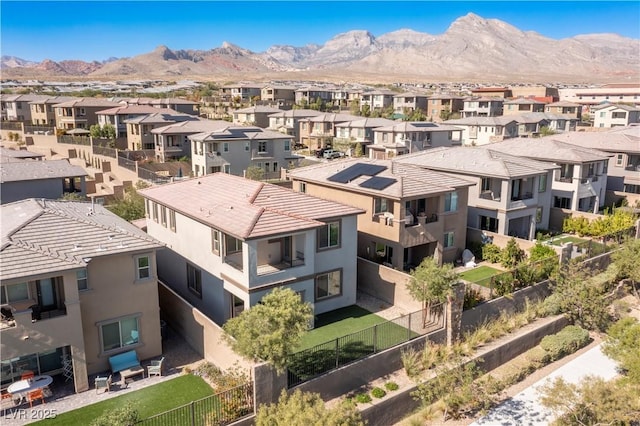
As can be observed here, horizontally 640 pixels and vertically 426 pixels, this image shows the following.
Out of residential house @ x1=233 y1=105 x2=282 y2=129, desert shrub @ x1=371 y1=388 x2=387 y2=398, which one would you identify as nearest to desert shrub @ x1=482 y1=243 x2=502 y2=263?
desert shrub @ x1=371 y1=388 x2=387 y2=398

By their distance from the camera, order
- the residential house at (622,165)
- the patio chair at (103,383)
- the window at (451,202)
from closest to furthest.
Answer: the patio chair at (103,383) → the window at (451,202) → the residential house at (622,165)

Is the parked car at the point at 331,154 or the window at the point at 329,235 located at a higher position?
the window at the point at 329,235

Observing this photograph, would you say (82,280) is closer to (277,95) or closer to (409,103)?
(409,103)

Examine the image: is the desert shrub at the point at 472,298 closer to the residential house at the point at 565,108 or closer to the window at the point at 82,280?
the window at the point at 82,280

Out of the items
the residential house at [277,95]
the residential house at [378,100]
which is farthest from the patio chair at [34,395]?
the residential house at [277,95]

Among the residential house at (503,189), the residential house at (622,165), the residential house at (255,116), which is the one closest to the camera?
the residential house at (503,189)

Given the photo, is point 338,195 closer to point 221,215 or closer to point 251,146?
point 221,215

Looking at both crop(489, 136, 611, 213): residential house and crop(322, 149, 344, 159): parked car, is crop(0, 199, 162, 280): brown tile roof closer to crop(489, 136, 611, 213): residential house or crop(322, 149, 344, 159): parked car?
crop(489, 136, 611, 213): residential house

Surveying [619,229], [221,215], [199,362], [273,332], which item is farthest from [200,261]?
[619,229]
